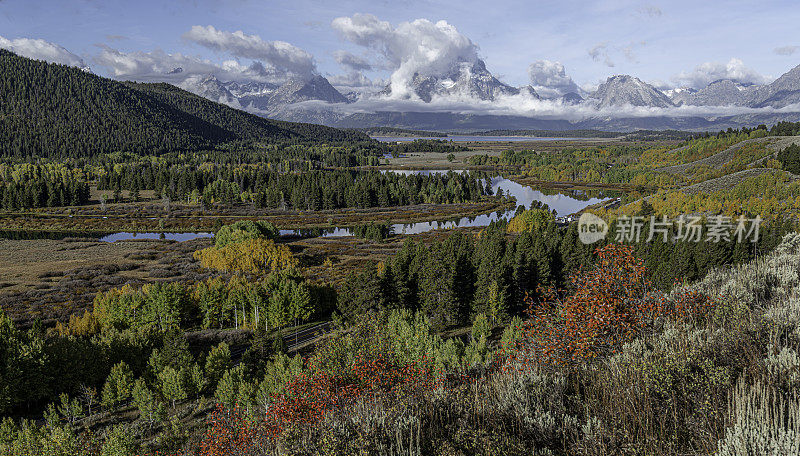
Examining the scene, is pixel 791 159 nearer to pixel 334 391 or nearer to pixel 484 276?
pixel 484 276

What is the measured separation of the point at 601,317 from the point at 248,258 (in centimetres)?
9008

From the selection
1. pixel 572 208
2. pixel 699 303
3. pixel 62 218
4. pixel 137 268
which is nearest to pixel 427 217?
pixel 572 208

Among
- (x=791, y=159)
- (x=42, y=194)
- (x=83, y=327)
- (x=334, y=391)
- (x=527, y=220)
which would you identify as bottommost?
(x=83, y=327)

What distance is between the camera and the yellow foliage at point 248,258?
306 ft

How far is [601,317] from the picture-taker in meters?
12.7

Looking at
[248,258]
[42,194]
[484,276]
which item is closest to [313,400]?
[484,276]

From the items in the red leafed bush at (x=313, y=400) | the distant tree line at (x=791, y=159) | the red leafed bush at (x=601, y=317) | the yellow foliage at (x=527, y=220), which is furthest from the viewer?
the distant tree line at (x=791, y=159)

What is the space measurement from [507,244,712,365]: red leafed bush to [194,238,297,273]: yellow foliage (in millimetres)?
82849

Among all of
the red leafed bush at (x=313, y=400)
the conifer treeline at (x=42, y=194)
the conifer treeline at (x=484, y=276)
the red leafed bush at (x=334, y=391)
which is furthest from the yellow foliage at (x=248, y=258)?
the conifer treeline at (x=42, y=194)

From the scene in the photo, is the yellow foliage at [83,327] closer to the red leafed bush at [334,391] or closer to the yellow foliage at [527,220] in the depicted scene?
the red leafed bush at [334,391]

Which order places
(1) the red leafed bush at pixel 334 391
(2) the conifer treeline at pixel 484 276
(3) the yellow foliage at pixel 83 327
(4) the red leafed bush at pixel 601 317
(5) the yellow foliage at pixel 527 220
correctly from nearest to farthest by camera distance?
(4) the red leafed bush at pixel 601 317, (1) the red leafed bush at pixel 334 391, (3) the yellow foliage at pixel 83 327, (2) the conifer treeline at pixel 484 276, (5) the yellow foliage at pixel 527 220

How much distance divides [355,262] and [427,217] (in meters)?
69.2

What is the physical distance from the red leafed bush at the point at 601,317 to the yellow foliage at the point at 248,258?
272 feet

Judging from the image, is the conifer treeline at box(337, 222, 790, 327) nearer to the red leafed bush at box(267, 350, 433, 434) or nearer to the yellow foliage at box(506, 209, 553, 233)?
the red leafed bush at box(267, 350, 433, 434)
